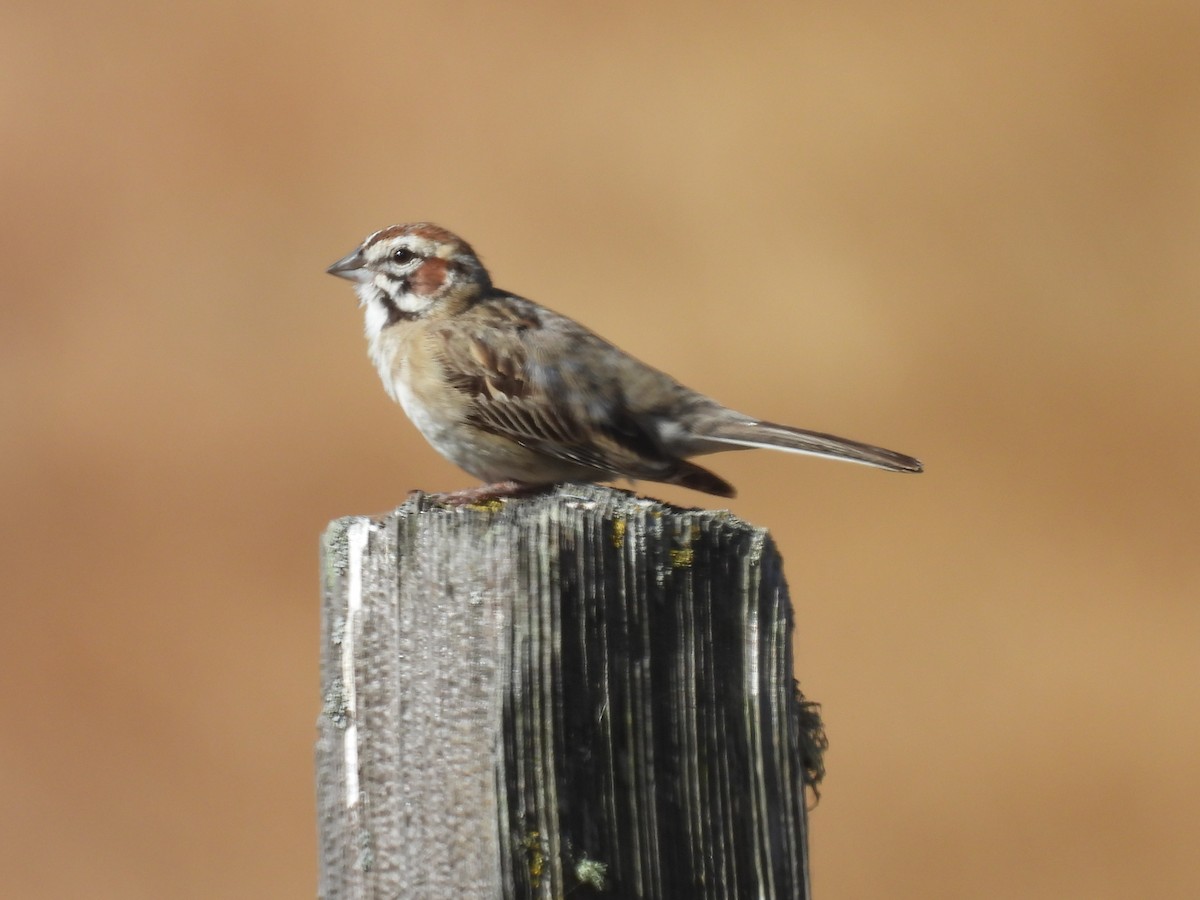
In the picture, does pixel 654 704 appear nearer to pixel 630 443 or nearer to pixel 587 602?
pixel 587 602

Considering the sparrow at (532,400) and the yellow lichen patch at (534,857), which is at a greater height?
the sparrow at (532,400)

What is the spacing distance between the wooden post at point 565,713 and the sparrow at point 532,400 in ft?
7.12

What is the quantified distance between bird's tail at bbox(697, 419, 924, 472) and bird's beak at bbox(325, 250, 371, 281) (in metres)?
1.69

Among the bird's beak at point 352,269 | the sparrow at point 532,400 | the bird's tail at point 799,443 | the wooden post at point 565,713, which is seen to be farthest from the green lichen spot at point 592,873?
the bird's beak at point 352,269

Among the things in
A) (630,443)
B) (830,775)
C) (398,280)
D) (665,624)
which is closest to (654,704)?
(665,624)

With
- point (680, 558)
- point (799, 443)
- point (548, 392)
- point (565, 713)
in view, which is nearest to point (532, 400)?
point (548, 392)

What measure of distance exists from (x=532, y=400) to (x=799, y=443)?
971mm

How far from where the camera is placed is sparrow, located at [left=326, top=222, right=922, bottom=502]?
4707 mm

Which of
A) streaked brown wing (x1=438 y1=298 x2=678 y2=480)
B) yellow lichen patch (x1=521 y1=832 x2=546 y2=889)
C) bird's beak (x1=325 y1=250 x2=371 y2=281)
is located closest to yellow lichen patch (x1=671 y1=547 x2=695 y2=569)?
yellow lichen patch (x1=521 y1=832 x2=546 y2=889)

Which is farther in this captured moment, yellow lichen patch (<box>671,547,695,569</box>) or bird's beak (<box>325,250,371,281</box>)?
bird's beak (<box>325,250,371,281</box>)

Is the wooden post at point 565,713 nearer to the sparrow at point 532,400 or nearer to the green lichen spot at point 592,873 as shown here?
the green lichen spot at point 592,873

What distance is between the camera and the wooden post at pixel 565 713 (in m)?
2.03

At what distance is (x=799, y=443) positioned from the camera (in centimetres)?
451

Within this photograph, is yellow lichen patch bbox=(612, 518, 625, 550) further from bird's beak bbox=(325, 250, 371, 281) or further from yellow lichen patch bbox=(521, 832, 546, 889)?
bird's beak bbox=(325, 250, 371, 281)
